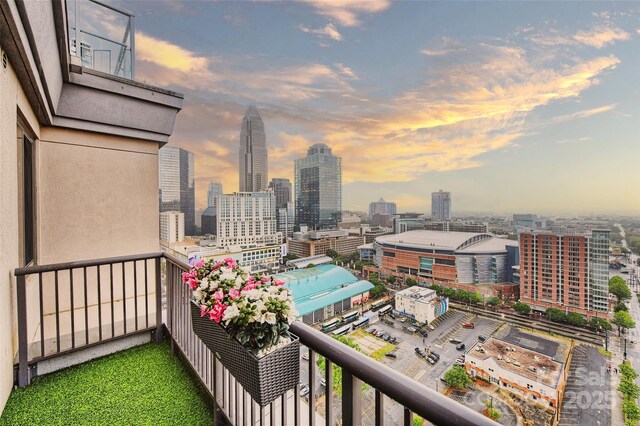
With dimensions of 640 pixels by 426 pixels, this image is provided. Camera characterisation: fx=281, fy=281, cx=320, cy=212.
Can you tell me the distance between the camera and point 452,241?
8688mm

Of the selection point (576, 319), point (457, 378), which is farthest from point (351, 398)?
point (576, 319)

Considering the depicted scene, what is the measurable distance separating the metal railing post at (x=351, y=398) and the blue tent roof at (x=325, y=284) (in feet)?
17.6

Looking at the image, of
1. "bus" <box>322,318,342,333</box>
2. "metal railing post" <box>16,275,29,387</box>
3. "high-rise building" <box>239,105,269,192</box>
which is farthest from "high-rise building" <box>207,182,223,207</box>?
"metal railing post" <box>16,275,29,387</box>

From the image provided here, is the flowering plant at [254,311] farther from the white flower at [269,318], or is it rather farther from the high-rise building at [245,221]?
the high-rise building at [245,221]

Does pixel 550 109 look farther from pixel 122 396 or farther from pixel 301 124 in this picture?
pixel 122 396

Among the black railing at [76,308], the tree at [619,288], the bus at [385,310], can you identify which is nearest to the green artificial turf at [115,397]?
the black railing at [76,308]

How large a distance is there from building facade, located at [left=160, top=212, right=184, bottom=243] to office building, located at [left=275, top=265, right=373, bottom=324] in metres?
2.60

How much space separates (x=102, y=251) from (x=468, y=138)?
1263 centimetres

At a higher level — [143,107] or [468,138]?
[468,138]

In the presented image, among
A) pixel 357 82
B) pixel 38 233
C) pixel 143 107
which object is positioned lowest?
pixel 38 233

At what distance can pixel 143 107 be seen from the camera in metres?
3.33

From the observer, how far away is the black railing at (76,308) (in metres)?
2.02

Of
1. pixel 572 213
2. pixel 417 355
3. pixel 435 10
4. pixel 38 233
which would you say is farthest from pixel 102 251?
pixel 435 10

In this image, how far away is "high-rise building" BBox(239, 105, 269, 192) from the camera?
9586mm
